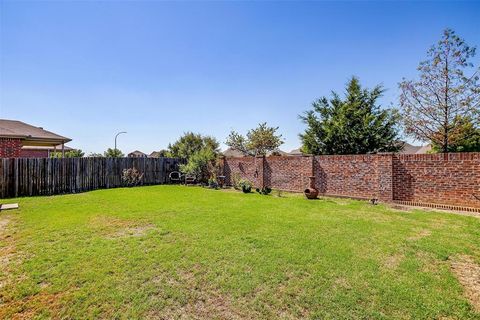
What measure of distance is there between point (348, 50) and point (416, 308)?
10.2 m

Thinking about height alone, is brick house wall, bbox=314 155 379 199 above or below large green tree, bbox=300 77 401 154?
below

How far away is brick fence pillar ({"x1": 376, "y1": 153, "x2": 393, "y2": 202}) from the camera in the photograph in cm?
904

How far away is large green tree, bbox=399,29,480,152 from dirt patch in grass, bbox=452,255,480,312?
11.6m

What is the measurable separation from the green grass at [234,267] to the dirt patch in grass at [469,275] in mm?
99

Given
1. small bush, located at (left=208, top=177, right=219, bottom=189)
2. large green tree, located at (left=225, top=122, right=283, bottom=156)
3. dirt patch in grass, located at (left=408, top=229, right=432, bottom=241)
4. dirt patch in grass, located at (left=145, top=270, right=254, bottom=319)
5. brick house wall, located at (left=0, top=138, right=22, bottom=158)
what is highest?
large green tree, located at (left=225, top=122, right=283, bottom=156)

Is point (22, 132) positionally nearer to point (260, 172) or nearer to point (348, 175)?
point (260, 172)

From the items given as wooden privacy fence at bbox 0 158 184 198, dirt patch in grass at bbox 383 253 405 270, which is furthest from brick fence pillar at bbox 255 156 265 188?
dirt patch in grass at bbox 383 253 405 270

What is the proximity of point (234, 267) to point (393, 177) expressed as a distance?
8064 mm

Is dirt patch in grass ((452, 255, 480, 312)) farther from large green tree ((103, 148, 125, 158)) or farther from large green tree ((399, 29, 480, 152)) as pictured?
large green tree ((103, 148, 125, 158))

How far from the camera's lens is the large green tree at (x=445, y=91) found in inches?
462

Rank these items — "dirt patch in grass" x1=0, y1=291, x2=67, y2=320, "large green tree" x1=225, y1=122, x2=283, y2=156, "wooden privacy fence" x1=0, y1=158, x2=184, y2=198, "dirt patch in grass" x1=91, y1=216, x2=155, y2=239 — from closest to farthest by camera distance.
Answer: "dirt patch in grass" x1=0, y1=291, x2=67, y2=320, "dirt patch in grass" x1=91, y1=216, x2=155, y2=239, "wooden privacy fence" x1=0, y1=158, x2=184, y2=198, "large green tree" x1=225, y1=122, x2=283, y2=156

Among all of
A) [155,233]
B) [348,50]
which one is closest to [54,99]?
[155,233]

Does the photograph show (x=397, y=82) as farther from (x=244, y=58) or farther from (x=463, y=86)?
(x=244, y=58)

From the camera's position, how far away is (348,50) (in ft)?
33.4
